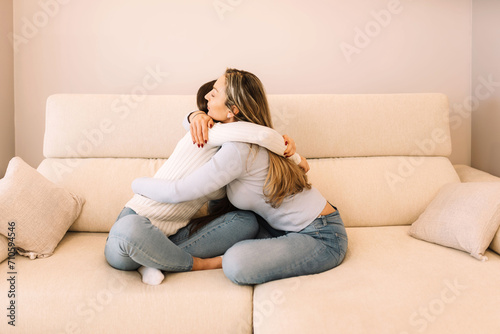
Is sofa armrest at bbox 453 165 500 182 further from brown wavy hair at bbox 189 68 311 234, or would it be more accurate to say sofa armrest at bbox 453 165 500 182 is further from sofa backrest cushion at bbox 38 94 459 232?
brown wavy hair at bbox 189 68 311 234

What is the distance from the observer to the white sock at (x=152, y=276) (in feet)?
4.42

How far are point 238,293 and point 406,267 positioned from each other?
580mm

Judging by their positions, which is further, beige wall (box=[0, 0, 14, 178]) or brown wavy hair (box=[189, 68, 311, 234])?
beige wall (box=[0, 0, 14, 178])

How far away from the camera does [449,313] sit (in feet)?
3.81

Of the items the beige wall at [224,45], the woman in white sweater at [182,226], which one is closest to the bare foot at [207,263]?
the woman in white sweater at [182,226]

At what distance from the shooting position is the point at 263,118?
156 cm

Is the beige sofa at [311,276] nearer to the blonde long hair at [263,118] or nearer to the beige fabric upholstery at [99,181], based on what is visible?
the beige fabric upholstery at [99,181]

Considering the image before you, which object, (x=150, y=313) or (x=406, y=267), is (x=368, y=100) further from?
(x=150, y=313)

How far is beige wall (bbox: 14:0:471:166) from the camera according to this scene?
7.55 feet

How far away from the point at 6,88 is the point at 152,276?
5.10ft

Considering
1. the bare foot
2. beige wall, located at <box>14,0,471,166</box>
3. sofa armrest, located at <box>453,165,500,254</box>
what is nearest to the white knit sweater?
the bare foot

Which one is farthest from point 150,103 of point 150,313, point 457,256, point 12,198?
point 457,256

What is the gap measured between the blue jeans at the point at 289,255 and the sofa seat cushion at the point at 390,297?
3cm

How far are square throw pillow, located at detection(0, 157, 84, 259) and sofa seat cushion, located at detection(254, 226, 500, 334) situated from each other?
2.69 feet
